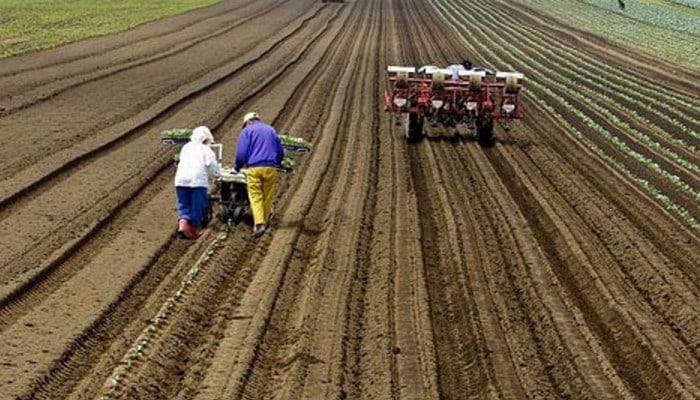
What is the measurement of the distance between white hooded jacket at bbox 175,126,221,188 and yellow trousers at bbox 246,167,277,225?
432 millimetres

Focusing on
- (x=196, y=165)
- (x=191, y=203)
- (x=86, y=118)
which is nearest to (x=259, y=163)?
(x=196, y=165)

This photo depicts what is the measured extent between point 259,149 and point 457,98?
26.6 feet

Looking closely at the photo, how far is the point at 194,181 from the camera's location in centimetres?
1105

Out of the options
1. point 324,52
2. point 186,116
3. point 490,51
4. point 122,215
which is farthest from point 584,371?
point 490,51

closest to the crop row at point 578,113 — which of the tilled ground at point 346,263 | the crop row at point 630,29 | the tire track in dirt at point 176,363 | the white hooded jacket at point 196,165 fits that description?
the tilled ground at point 346,263

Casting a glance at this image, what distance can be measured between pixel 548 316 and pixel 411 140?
9406mm

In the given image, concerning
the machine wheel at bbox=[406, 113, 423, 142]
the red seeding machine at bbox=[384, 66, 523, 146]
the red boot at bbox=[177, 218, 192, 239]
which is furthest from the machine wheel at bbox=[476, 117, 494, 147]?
the red boot at bbox=[177, 218, 192, 239]

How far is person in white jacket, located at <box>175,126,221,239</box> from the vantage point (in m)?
11.1

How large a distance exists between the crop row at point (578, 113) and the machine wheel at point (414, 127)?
11.8 feet

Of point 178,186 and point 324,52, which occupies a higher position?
point 178,186

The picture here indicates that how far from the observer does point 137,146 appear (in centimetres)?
1683

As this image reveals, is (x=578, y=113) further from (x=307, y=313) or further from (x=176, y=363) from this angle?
(x=176, y=363)

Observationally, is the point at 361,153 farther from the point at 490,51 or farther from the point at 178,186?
the point at 490,51

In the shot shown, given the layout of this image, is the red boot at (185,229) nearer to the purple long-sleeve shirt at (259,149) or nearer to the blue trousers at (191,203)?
the blue trousers at (191,203)
